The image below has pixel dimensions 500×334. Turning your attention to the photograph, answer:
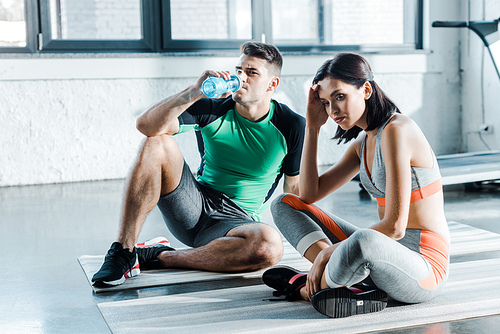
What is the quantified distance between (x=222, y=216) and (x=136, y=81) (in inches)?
107

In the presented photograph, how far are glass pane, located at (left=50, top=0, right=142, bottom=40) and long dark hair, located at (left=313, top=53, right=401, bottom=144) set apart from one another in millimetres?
3252

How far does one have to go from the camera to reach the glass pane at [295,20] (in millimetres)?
5500

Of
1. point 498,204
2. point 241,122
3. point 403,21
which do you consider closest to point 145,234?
point 241,122

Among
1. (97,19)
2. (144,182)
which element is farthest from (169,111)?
(97,19)

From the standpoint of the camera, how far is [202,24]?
4.98 metres

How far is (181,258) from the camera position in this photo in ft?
7.05

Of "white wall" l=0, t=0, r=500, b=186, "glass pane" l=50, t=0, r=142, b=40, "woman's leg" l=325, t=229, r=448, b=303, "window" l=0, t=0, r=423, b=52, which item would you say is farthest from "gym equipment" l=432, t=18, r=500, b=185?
"glass pane" l=50, t=0, r=142, b=40

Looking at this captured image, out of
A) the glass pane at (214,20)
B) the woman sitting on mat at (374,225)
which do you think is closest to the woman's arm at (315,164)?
the woman sitting on mat at (374,225)

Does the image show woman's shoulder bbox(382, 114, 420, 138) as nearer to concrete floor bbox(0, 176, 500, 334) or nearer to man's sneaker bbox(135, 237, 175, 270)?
concrete floor bbox(0, 176, 500, 334)

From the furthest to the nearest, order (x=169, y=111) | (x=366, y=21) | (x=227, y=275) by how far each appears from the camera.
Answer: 1. (x=366, y=21)
2. (x=227, y=275)
3. (x=169, y=111)

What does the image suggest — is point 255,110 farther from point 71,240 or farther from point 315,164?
point 71,240

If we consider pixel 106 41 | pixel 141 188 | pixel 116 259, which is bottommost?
pixel 116 259

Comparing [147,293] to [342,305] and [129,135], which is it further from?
[129,135]

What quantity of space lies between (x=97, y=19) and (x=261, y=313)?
11.7ft
